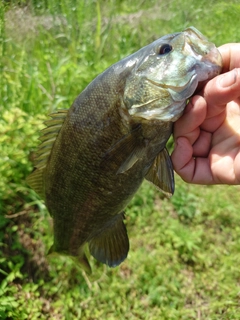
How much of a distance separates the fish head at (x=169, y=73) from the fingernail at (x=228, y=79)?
57mm

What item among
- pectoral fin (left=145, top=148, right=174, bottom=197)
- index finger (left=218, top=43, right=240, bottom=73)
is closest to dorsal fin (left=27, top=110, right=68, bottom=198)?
pectoral fin (left=145, top=148, right=174, bottom=197)

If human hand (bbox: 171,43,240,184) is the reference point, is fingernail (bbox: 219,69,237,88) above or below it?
above

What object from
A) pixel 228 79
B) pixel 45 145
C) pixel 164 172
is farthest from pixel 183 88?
pixel 45 145

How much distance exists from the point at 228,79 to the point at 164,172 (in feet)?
1.71

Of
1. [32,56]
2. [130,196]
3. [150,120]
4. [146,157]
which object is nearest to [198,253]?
[130,196]

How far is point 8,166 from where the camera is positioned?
2.72 m

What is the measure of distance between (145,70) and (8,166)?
5.84 feet

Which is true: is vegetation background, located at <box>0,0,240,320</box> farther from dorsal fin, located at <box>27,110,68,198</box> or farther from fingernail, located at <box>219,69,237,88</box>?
fingernail, located at <box>219,69,237,88</box>

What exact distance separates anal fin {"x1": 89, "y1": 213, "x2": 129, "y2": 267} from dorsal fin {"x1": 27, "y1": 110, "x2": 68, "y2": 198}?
1.45ft

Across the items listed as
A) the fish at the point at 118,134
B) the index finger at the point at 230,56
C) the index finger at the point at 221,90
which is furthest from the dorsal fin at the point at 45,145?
the index finger at the point at 230,56

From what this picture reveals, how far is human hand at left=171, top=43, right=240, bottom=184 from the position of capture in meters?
1.39

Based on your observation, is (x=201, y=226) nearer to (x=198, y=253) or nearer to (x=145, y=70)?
(x=198, y=253)

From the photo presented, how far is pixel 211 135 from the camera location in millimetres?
1714

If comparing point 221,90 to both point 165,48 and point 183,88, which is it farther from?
point 165,48
